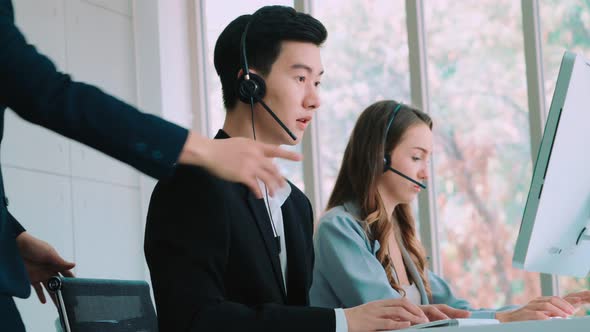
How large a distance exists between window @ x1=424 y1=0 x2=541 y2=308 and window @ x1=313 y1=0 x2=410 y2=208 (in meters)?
0.21

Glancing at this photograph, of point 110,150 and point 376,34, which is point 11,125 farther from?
point 110,150

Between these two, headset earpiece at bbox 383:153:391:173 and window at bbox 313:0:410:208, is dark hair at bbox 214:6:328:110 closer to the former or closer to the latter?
headset earpiece at bbox 383:153:391:173

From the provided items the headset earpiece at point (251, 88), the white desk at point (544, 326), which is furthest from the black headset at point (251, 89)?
the white desk at point (544, 326)

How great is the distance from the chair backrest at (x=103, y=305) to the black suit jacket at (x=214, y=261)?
0.33 ft

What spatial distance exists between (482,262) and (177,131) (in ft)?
11.9

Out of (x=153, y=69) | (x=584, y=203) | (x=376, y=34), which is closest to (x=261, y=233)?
(x=584, y=203)

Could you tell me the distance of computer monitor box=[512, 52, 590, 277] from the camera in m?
1.65

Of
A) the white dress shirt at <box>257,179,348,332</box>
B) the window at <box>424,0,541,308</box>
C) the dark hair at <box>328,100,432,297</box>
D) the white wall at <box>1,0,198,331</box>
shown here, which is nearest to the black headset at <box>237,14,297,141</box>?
the white dress shirt at <box>257,179,348,332</box>

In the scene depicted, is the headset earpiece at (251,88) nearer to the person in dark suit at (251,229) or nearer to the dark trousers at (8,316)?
the person in dark suit at (251,229)

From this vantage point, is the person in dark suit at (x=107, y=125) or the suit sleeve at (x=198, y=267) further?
the suit sleeve at (x=198, y=267)

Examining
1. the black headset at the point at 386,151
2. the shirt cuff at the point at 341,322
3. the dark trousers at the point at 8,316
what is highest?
the black headset at the point at 386,151

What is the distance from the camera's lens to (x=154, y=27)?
17.4 feet

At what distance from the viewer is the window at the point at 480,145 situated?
14.3 ft

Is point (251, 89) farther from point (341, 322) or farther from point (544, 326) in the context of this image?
point (544, 326)
